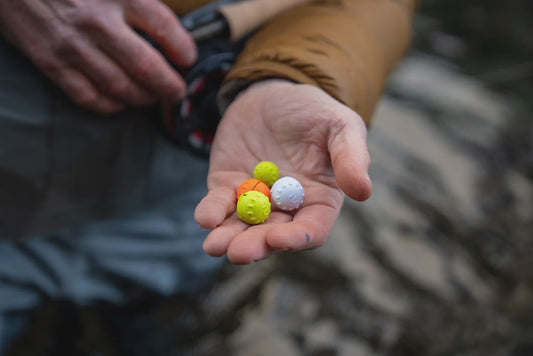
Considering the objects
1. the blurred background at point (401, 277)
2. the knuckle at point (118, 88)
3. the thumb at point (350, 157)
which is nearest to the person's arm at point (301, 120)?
the thumb at point (350, 157)

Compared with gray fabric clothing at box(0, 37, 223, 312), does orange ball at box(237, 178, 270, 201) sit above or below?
above

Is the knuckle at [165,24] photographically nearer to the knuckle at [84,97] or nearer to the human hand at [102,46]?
the human hand at [102,46]

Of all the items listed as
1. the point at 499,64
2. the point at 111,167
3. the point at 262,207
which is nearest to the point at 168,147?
the point at 111,167

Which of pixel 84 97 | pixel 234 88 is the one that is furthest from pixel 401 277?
pixel 84 97

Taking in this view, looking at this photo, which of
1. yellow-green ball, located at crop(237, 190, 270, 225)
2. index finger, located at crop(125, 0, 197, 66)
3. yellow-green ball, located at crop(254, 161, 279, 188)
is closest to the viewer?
yellow-green ball, located at crop(237, 190, 270, 225)

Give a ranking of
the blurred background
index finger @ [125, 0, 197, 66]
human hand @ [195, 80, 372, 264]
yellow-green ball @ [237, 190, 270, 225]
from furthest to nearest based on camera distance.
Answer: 1. the blurred background
2. index finger @ [125, 0, 197, 66]
3. yellow-green ball @ [237, 190, 270, 225]
4. human hand @ [195, 80, 372, 264]

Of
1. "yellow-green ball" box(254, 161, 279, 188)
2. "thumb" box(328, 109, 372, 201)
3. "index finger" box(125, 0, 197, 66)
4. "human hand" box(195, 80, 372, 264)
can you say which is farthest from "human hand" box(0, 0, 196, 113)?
"thumb" box(328, 109, 372, 201)

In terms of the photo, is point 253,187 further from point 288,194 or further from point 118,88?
point 118,88

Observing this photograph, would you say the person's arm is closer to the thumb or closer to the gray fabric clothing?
the thumb
